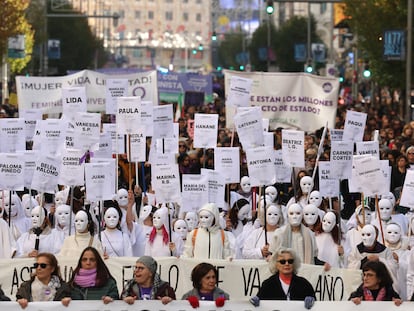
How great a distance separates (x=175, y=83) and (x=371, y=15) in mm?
9893

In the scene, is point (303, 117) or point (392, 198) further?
point (303, 117)

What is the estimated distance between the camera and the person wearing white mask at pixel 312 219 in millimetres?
14164

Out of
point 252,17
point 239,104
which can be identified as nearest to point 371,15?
point 239,104

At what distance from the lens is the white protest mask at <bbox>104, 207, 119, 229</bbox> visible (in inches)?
553

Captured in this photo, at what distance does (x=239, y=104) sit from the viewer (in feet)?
69.7

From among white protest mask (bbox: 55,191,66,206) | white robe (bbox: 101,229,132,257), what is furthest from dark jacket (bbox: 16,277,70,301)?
white protest mask (bbox: 55,191,66,206)

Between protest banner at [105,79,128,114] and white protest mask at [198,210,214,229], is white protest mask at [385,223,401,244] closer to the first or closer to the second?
white protest mask at [198,210,214,229]

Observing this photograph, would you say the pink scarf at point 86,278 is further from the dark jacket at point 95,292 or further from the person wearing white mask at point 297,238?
the person wearing white mask at point 297,238

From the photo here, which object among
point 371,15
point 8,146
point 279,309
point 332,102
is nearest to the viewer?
point 279,309

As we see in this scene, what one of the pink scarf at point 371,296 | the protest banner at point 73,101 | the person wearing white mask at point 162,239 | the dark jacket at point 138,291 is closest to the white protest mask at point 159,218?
the person wearing white mask at point 162,239

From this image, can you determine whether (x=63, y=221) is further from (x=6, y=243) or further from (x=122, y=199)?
(x=122, y=199)

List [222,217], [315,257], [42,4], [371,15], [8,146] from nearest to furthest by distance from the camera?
1. [315,257]
2. [222,217]
3. [8,146]
4. [371,15]
5. [42,4]

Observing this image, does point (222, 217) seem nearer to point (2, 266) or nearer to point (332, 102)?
point (2, 266)

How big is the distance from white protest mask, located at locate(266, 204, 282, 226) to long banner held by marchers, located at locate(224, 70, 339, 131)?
11038 millimetres
